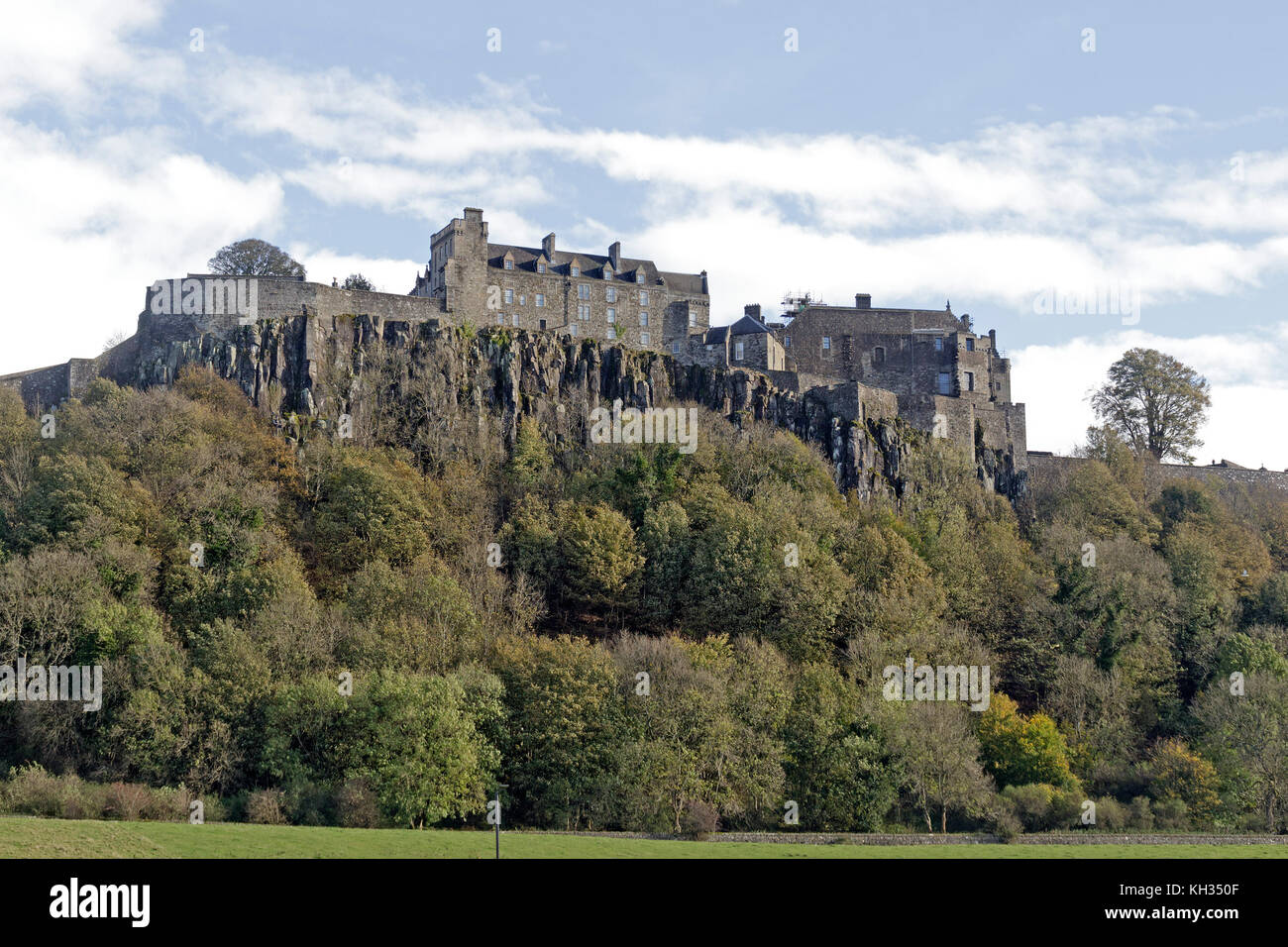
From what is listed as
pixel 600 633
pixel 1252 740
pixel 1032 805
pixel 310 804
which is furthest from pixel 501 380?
pixel 1252 740

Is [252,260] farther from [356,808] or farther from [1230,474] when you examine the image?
[1230,474]

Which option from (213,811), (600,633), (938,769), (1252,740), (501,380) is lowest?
(938,769)

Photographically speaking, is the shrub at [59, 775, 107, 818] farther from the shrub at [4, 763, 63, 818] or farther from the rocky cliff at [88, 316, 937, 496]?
the rocky cliff at [88, 316, 937, 496]

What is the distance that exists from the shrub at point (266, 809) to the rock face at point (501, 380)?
85.7 feet

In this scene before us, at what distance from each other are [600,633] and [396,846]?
75.2 ft

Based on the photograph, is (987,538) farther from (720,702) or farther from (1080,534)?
(720,702)

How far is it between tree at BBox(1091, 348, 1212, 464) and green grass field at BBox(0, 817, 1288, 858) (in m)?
43.4

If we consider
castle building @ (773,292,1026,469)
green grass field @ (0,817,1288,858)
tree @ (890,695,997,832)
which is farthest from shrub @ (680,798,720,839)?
castle building @ (773,292,1026,469)

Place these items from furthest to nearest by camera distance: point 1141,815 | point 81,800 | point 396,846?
1. point 1141,815
2. point 81,800
3. point 396,846

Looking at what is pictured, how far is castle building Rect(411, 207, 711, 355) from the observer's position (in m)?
72.1

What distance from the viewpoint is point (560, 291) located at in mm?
75875

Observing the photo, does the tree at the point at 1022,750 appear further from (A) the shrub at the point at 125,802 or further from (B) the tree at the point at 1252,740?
(A) the shrub at the point at 125,802

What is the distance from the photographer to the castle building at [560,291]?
72.1 m
